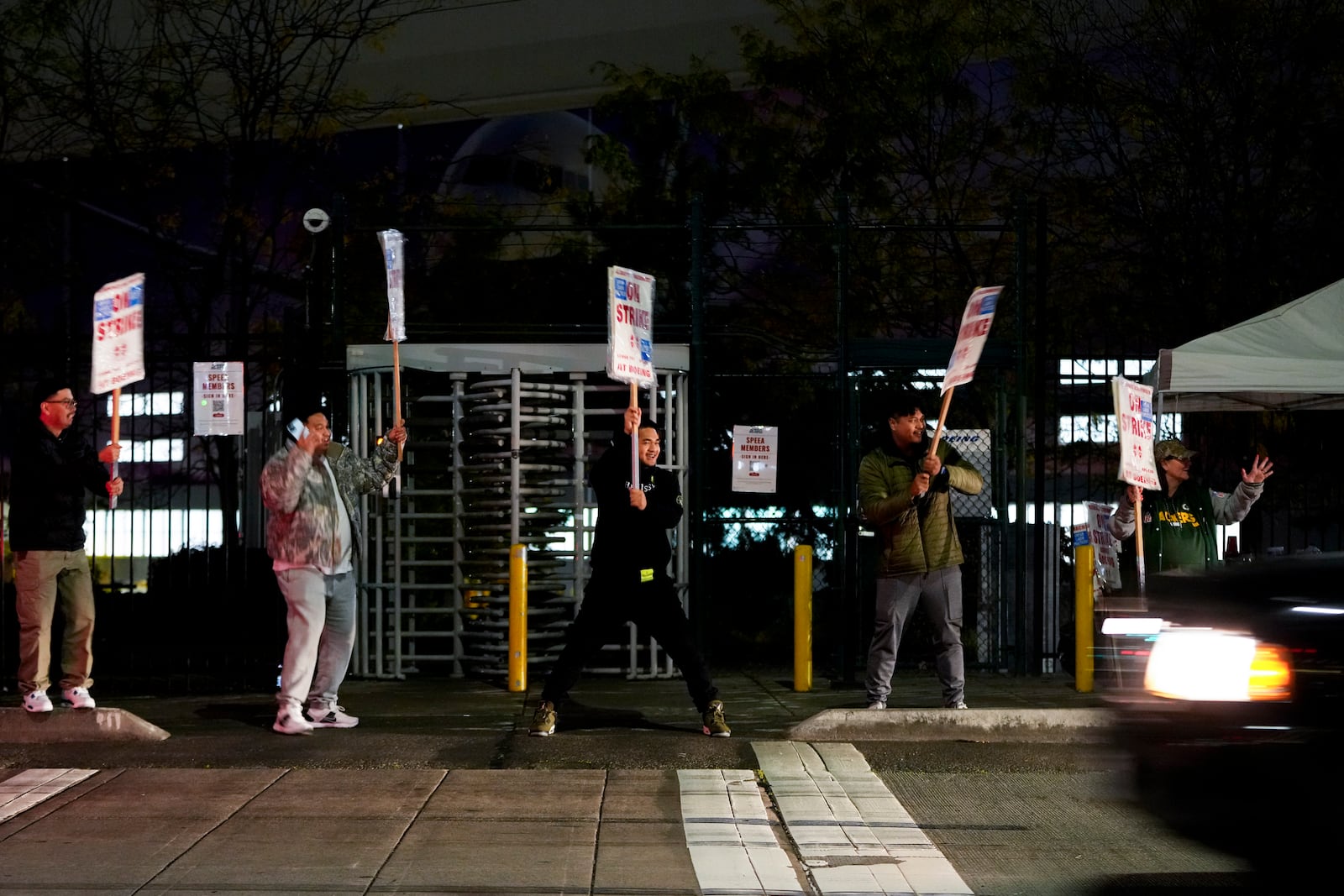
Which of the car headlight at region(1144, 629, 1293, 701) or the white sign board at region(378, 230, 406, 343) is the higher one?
the white sign board at region(378, 230, 406, 343)

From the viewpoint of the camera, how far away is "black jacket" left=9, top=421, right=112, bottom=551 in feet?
30.7

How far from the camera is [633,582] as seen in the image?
9.13 meters

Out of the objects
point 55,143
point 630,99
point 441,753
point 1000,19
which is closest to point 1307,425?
point 1000,19

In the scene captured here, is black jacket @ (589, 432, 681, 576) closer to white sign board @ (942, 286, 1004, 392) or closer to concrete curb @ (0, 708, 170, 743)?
white sign board @ (942, 286, 1004, 392)

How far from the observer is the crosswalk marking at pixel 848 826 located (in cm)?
607

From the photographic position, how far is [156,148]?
20.0 meters

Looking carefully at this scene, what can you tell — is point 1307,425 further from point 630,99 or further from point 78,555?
point 78,555

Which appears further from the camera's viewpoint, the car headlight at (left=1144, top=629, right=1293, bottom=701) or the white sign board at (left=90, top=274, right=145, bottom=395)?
the white sign board at (left=90, top=274, right=145, bottom=395)

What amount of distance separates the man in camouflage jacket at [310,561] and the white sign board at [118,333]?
1345 mm

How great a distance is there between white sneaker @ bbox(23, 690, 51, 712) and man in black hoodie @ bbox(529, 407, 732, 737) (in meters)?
2.87

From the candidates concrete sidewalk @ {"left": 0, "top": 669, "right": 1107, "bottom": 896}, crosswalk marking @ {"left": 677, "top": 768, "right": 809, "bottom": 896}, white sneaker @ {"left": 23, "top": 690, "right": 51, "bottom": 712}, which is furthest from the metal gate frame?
crosswalk marking @ {"left": 677, "top": 768, "right": 809, "bottom": 896}

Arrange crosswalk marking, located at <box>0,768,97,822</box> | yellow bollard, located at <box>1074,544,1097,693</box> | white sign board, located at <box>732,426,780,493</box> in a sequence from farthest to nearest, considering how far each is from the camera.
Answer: white sign board, located at <box>732,426,780,493</box> → yellow bollard, located at <box>1074,544,1097,693</box> → crosswalk marking, located at <box>0,768,97,822</box>

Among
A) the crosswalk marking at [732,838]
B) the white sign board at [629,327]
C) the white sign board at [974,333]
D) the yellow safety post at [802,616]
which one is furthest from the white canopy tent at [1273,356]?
the crosswalk marking at [732,838]

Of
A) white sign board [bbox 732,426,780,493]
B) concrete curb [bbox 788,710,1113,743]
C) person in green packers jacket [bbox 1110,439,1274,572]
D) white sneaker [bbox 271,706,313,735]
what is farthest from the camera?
white sign board [bbox 732,426,780,493]
